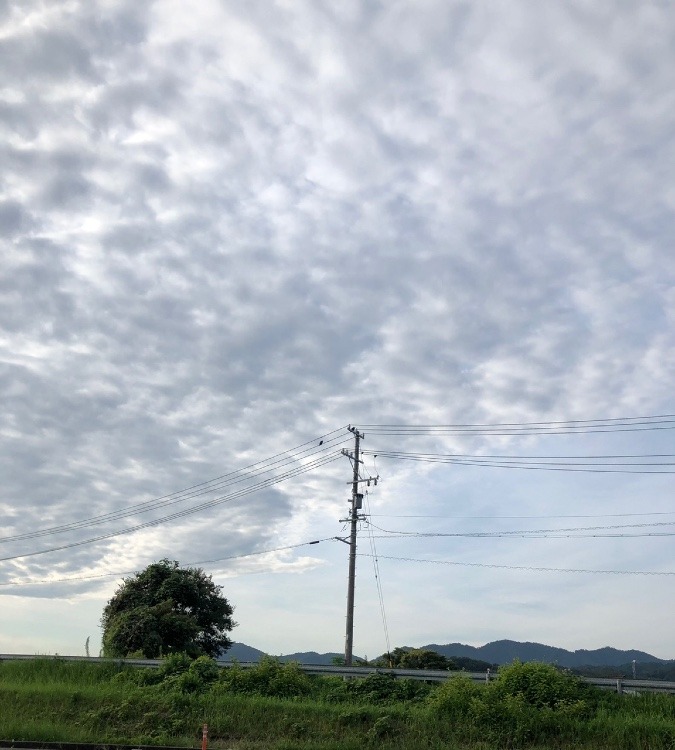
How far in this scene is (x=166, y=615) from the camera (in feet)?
174

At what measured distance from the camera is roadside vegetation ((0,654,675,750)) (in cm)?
2459

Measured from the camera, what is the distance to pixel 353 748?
24.4 metres

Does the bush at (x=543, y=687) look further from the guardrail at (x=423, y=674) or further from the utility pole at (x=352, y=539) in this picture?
the utility pole at (x=352, y=539)

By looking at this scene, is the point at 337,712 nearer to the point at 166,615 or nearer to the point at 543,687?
the point at 543,687

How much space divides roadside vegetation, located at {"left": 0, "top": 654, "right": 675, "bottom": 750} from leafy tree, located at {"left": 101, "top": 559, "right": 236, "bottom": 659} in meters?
16.1

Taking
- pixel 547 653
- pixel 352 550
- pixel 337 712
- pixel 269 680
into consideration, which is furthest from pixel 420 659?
pixel 547 653

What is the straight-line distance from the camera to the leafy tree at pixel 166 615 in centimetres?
5012

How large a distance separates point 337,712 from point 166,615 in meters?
28.3

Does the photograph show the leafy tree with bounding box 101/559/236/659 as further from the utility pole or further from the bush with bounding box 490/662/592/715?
the bush with bounding box 490/662/592/715

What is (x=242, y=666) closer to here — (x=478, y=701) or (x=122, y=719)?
(x=122, y=719)

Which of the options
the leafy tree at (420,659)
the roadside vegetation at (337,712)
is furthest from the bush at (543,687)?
the leafy tree at (420,659)

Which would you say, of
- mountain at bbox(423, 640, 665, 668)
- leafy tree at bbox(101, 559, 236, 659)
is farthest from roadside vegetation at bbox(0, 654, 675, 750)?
mountain at bbox(423, 640, 665, 668)

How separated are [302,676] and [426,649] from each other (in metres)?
23.9

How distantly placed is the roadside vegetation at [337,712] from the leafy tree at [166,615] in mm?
16107
